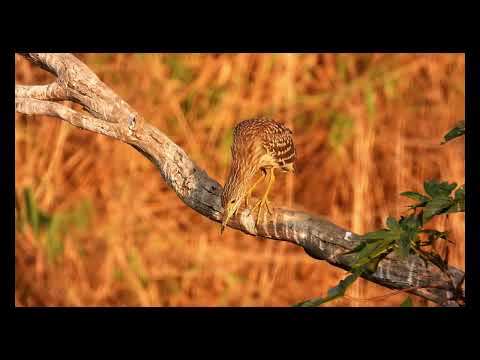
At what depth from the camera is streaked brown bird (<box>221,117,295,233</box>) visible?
364cm

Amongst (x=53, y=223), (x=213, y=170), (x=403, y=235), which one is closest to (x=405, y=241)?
(x=403, y=235)

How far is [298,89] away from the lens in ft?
24.8

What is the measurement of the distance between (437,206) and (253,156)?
1.58m

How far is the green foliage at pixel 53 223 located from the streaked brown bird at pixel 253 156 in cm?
330

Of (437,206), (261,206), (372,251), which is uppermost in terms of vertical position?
(261,206)

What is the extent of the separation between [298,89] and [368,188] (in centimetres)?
120

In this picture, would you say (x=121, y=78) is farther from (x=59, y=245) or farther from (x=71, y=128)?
(x=59, y=245)

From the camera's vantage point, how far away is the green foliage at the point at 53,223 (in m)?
7.18

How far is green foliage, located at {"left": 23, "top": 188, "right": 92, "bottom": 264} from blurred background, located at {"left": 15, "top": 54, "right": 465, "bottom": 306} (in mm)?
13

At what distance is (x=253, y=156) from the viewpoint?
13.1ft

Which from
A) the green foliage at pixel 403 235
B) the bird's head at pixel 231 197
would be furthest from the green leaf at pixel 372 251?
the bird's head at pixel 231 197

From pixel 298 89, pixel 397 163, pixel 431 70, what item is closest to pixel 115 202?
pixel 298 89

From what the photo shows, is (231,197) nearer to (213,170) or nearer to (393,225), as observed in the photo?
(393,225)

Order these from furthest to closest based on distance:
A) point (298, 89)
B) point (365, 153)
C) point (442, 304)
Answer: point (298, 89)
point (365, 153)
point (442, 304)
